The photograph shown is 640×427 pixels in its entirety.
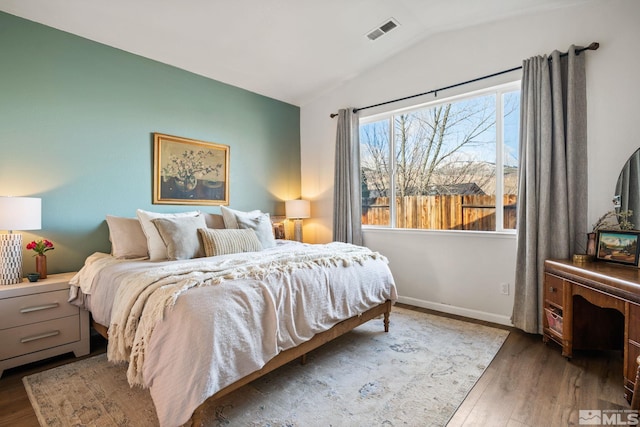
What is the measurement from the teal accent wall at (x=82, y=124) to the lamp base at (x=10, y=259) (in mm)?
256

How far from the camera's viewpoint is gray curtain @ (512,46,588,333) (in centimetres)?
264

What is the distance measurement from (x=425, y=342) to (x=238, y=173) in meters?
2.80

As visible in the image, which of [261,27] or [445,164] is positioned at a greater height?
[261,27]

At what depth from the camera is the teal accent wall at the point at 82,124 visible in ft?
8.46

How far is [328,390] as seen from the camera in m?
2.01

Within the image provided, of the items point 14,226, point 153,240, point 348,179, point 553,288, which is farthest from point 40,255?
point 553,288

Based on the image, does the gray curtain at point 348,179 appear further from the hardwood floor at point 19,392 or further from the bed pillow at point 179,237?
the hardwood floor at point 19,392

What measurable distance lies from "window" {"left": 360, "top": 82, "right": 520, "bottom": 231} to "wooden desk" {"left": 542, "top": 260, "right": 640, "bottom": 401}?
0.84 m

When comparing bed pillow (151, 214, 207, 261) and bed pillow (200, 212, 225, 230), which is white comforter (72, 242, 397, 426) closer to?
bed pillow (151, 214, 207, 261)

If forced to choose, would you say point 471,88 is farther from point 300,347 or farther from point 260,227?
point 300,347

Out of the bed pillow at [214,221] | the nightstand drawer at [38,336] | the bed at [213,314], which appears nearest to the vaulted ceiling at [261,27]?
the bed pillow at [214,221]

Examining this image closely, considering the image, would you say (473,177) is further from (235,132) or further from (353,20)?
(235,132)

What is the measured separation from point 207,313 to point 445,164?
3.03 m

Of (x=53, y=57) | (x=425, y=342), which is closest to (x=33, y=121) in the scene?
(x=53, y=57)
